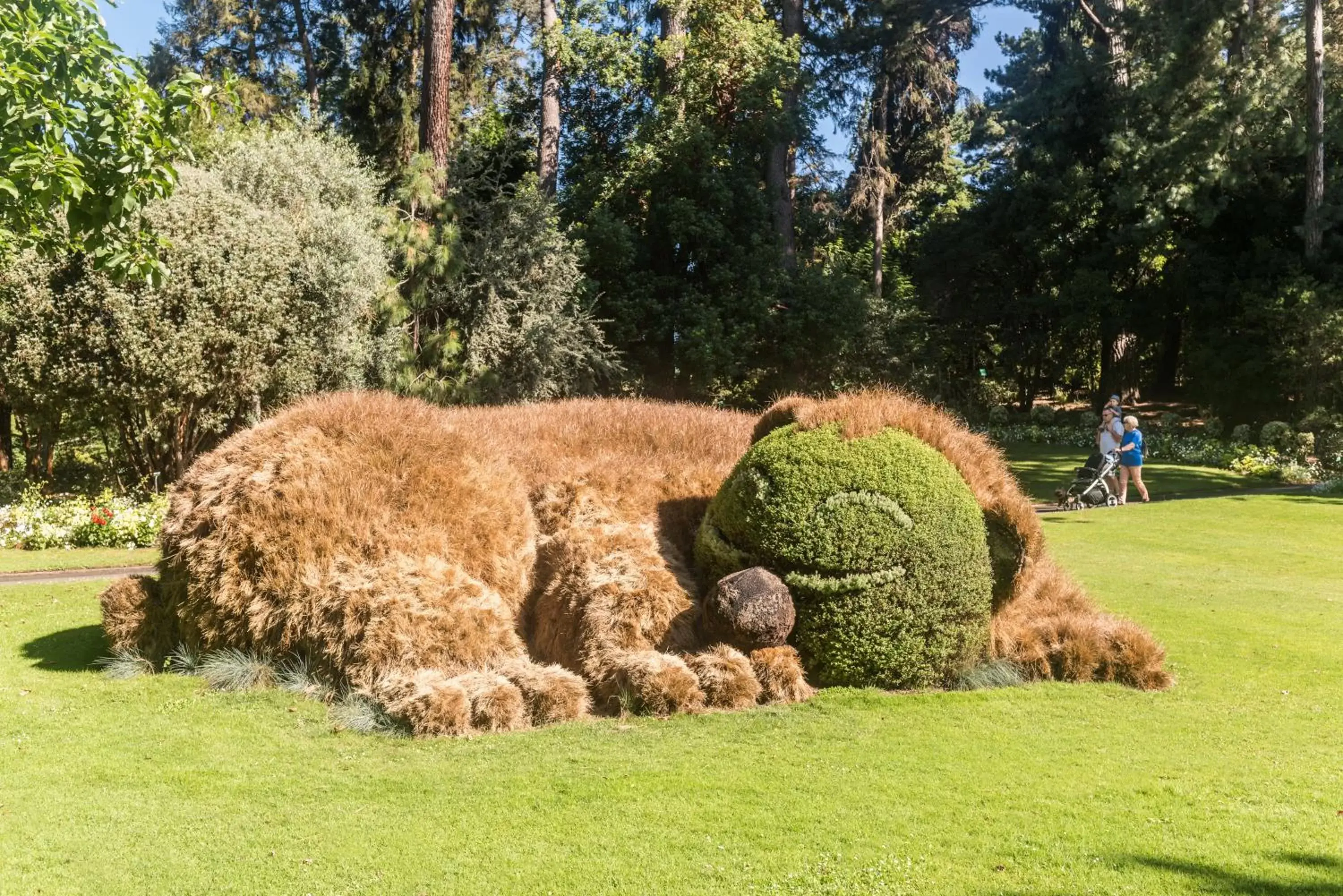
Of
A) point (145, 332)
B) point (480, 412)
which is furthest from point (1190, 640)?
point (145, 332)

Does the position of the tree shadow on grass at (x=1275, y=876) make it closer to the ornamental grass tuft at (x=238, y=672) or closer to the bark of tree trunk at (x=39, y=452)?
the ornamental grass tuft at (x=238, y=672)

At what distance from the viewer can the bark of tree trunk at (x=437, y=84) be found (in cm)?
2211

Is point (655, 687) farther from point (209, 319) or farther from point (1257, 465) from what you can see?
point (1257, 465)

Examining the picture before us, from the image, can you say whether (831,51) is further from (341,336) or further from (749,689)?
(749,689)

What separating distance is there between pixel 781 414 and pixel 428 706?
345 centimetres

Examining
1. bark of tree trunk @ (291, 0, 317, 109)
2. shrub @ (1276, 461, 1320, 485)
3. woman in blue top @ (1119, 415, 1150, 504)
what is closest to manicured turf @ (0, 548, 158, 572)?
woman in blue top @ (1119, 415, 1150, 504)

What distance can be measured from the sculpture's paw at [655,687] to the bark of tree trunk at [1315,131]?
28744mm

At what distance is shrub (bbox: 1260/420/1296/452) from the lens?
1035 inches

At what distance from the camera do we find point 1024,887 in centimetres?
421

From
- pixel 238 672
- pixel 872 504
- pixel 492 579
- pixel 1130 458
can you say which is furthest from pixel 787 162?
pixel 238 672

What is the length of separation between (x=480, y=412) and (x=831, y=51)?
27298mm

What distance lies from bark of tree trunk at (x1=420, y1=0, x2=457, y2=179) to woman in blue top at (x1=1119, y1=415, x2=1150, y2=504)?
14.7 meters

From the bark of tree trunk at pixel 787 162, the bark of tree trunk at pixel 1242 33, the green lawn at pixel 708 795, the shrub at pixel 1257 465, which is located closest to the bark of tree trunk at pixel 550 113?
the bark of tree trunk at pixel 787 162

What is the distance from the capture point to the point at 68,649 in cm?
806
